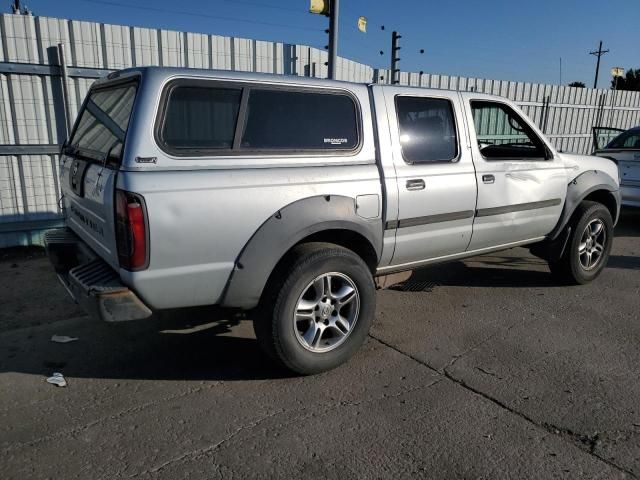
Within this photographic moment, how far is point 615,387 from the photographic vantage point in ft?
10.8

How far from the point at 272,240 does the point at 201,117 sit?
0.87 metres

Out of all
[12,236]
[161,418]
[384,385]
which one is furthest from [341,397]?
[12,236]

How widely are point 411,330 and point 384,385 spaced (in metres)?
0.97

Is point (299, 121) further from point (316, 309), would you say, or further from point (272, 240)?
point (316, 309)

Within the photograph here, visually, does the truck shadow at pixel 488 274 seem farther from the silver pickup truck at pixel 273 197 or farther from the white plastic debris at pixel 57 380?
the white plastic debris at pixel 57 380

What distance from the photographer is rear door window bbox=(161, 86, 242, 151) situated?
115 inches

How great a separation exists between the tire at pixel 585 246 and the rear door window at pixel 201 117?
12.1 ft

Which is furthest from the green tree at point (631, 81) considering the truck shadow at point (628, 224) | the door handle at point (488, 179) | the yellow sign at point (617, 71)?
the door handle at point (488, 179)

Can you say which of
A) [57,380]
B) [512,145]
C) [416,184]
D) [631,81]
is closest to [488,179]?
[416,184]

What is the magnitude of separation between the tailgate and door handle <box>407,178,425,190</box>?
6.44ft

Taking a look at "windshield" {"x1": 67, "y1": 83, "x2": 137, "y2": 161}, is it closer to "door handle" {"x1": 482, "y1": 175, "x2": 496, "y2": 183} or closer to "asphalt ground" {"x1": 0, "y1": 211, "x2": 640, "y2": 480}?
"asphalt ground" {"x1": 0, "y1": 211, "x2": 640, "y2": 480}

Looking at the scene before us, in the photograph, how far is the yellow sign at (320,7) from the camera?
6707 millimetres

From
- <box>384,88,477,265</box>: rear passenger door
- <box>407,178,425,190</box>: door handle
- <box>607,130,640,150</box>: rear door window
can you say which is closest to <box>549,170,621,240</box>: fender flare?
<box>384,88,477,265</box>: rear passenger door

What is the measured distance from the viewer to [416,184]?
150 inches
